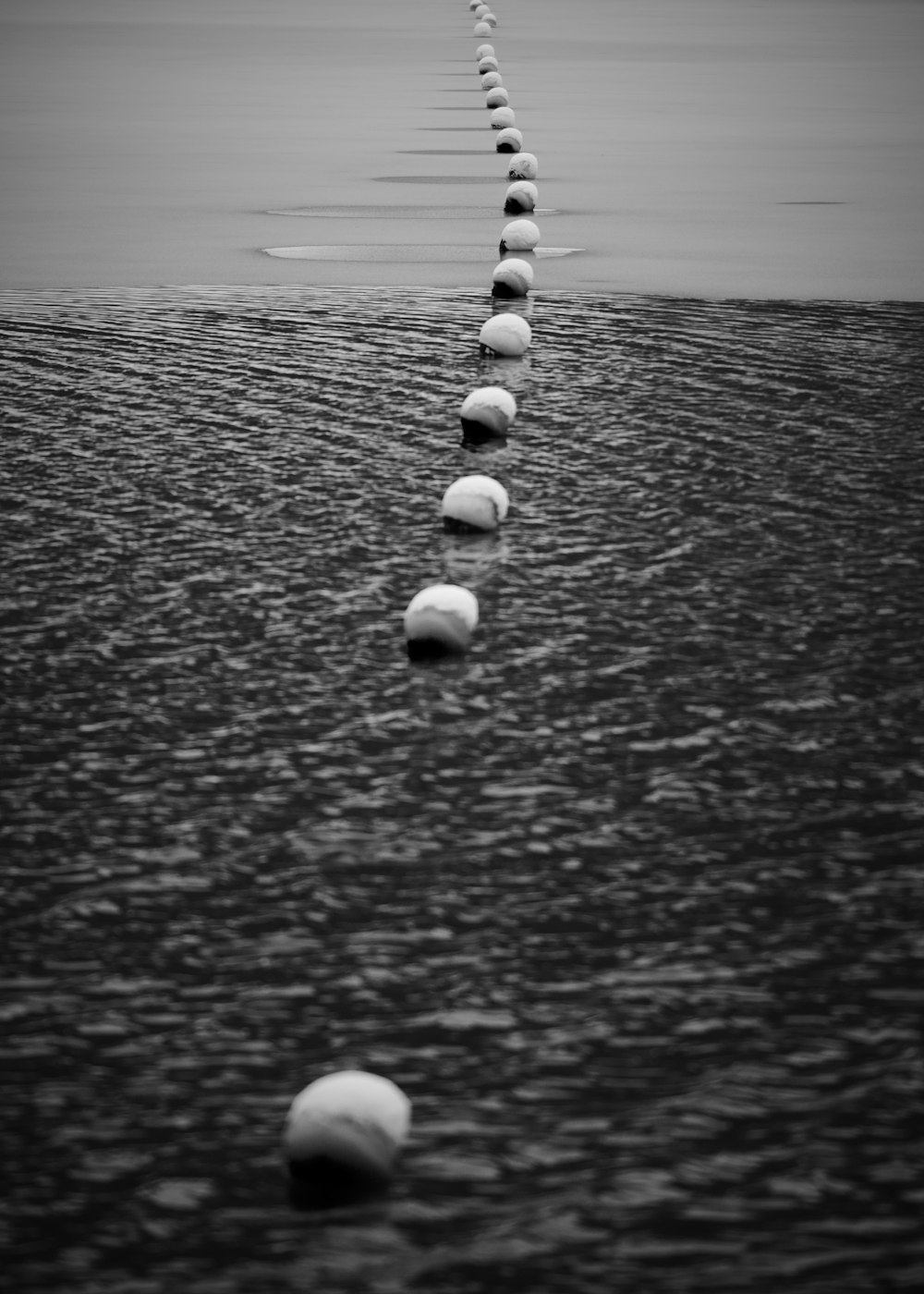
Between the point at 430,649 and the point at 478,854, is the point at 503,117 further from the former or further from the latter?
the point at 478,854

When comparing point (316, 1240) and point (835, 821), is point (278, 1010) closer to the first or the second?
point (316, 1240)

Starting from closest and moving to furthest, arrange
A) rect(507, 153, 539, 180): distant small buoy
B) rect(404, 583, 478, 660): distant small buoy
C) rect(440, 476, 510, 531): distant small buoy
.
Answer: rect(404, 583, 478, 660): distant small buoy < rect(440, 476, 510, 531): distant small buoy < rect(507, 153, 539, 180): distant small buoy

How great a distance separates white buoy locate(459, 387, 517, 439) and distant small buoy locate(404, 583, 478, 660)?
9.53 feet

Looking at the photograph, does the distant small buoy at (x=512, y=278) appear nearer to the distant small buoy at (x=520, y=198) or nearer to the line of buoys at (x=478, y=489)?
the line of buoys at (x=478, y=489)

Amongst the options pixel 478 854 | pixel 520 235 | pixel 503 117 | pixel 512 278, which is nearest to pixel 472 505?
pixel 478 854

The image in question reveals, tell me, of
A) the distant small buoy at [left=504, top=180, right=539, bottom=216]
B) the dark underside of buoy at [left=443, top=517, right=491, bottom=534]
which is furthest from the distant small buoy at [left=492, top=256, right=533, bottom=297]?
the dark underside of buoy at [left=443, top=517, right=491, bottom=534]

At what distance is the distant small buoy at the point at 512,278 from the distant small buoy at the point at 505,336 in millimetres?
1523

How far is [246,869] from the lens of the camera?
15.3 ft

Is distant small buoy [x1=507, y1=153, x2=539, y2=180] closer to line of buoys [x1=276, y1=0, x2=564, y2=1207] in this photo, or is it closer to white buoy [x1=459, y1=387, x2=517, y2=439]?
line of buoys [x1=276, y1=0, x2=564, y2=1207]

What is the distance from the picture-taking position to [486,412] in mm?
9023

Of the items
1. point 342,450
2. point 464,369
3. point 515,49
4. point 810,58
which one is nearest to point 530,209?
point 464,369

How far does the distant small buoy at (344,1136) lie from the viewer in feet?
11.2

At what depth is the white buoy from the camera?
902 centimetres

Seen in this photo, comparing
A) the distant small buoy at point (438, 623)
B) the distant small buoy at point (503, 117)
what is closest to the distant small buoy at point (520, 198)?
the distant small buoy at point (503, 117)
